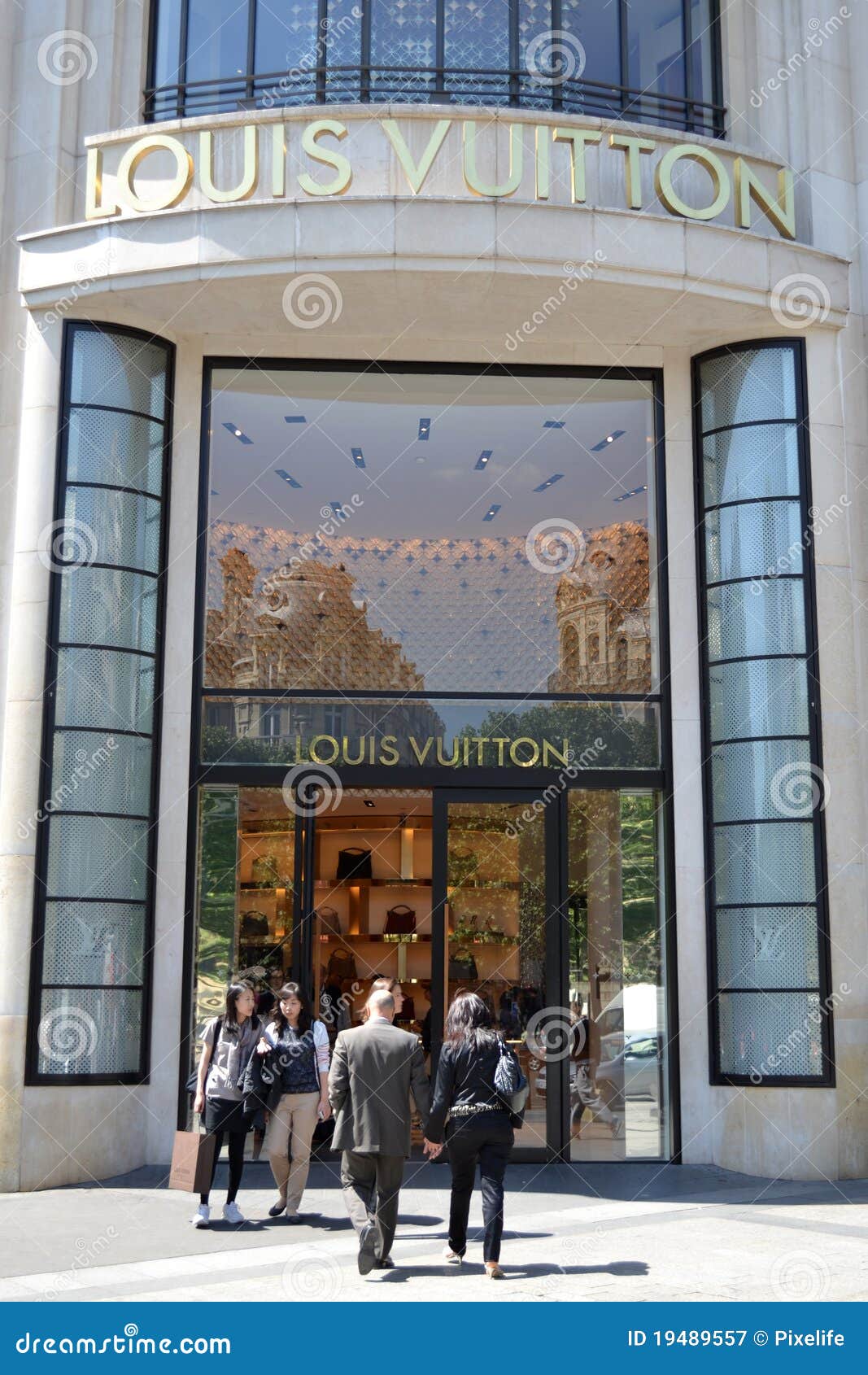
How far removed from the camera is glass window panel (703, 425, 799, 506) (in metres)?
14.3

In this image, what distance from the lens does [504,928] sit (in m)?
14.0

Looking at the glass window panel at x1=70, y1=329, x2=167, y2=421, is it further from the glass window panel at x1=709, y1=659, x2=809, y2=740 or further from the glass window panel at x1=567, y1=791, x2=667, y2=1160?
the glass window panel at x1=709, y1=659, x2=809, y2=740

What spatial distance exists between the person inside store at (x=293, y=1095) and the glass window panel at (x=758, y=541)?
20.1 feet

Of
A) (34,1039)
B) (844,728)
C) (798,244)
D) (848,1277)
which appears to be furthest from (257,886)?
(798,244)

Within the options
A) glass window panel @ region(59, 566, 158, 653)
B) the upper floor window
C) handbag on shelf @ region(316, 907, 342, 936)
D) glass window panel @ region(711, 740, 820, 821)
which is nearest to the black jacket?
glass window panel @ region(711, 740, 820, 821)

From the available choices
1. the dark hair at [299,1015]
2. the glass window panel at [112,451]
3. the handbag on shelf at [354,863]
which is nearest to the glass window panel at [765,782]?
the handbag on shelf at [354,863]

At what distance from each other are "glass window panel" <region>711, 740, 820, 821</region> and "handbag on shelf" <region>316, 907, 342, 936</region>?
13.4ft

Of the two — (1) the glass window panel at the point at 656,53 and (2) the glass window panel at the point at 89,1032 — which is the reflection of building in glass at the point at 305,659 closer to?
(2) the glass window panel at the point at 89,1032

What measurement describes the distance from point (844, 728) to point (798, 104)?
6.32 meters

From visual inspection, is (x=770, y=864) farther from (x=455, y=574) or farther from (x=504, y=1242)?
(x=504, y=1242)

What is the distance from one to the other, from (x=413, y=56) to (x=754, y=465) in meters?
5.17

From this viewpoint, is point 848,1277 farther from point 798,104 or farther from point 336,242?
point 798,104

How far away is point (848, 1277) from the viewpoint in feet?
28.1

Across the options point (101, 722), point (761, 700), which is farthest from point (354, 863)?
point (761, 700)
